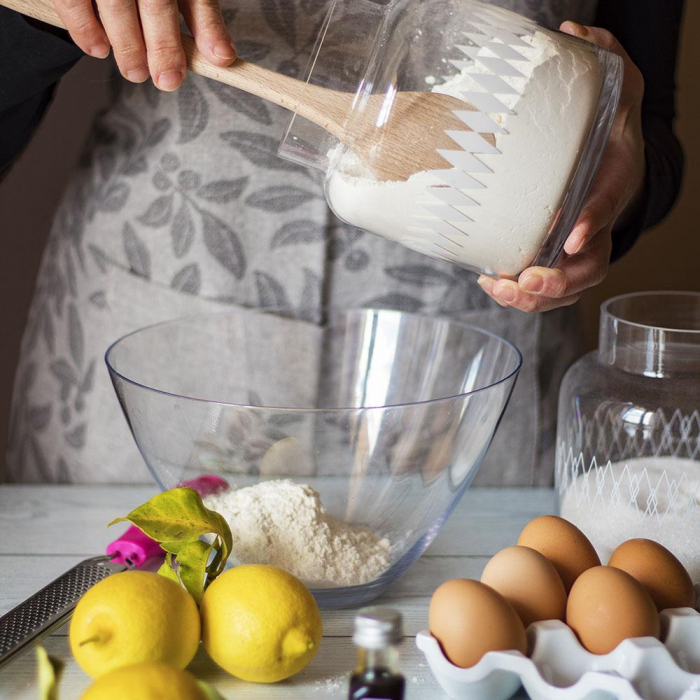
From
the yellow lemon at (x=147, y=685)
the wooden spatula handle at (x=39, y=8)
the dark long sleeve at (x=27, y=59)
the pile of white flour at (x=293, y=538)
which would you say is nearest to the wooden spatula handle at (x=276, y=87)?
the wooden spatula handle at (x=39, y=8)

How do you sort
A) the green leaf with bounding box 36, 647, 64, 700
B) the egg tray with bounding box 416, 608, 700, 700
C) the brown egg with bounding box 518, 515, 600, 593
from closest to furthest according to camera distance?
the green leaf with bounding box 36, 647, 64, 700, the egg tray with bounding box 416, 608, 700, 700, the brown egg with bounding box 518, 515, 600, 593

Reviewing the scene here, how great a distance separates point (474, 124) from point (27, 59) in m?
0.50

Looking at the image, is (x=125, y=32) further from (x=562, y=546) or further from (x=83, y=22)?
(x=562, y=546)

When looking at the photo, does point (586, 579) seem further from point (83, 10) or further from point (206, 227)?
point (206, 227)

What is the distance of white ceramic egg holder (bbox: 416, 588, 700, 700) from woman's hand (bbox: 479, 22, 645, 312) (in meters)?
0.25

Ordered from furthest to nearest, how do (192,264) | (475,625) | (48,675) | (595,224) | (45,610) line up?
(192,264) < (595,224) < (45,610) < (475,625) < (48,675)

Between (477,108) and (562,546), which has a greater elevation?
(477,108)

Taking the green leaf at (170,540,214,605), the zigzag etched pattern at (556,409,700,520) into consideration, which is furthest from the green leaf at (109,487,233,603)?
the zigzag etched pattern at (556,409,700,520)

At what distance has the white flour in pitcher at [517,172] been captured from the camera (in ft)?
1.87

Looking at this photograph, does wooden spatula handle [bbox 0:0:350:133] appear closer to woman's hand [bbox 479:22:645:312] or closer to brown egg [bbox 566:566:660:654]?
woman's hand [bbox 479:22:645:312]

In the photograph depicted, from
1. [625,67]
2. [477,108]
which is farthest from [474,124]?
[625,67]

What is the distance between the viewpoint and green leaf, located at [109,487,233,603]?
58 cm

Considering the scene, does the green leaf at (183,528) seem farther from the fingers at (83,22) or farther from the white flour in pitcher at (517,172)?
the fingers at (83,22)

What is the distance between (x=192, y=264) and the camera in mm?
1058
